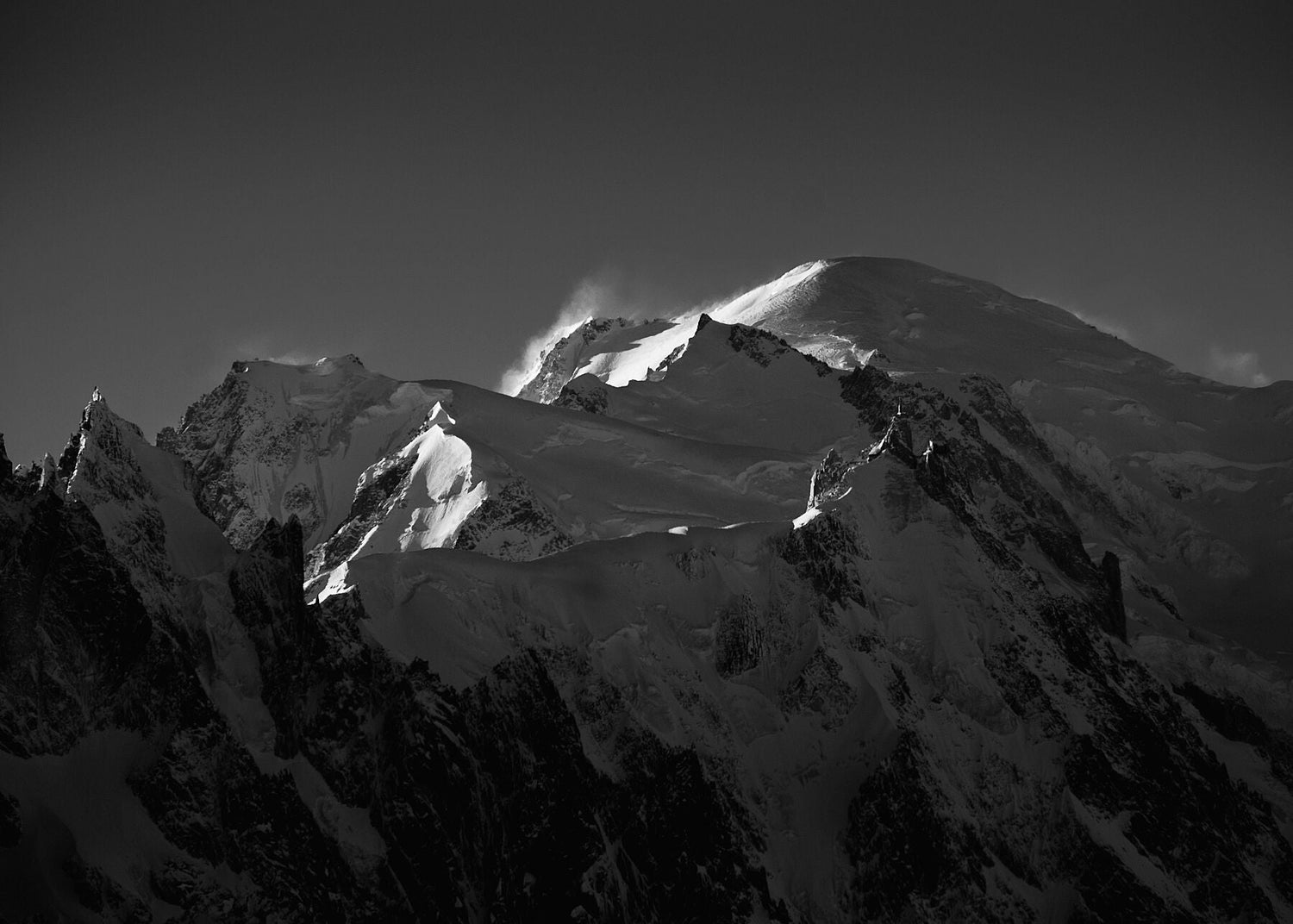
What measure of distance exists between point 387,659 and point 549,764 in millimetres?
15890

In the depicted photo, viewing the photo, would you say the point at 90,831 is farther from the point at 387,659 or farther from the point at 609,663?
the point at 609,663

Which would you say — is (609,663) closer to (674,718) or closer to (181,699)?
(674,718)

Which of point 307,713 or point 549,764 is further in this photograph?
point 549,764

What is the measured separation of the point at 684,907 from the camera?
7343 inches

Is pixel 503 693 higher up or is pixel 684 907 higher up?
pixel 503 693

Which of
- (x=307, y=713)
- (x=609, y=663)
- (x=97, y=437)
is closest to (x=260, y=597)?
→ (x=307, y=713)

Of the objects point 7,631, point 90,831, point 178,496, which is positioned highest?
point 178,496

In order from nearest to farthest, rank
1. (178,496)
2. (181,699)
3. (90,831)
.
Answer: (90,831) → (181,699) → (178,496)

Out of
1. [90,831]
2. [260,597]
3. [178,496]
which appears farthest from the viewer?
[178,496]

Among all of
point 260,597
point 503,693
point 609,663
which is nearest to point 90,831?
point 260,597

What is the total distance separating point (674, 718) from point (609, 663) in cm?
730

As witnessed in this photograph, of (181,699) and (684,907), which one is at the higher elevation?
(181,699)

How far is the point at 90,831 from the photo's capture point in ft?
507

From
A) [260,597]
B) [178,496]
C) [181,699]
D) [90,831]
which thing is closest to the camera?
[90,831]
